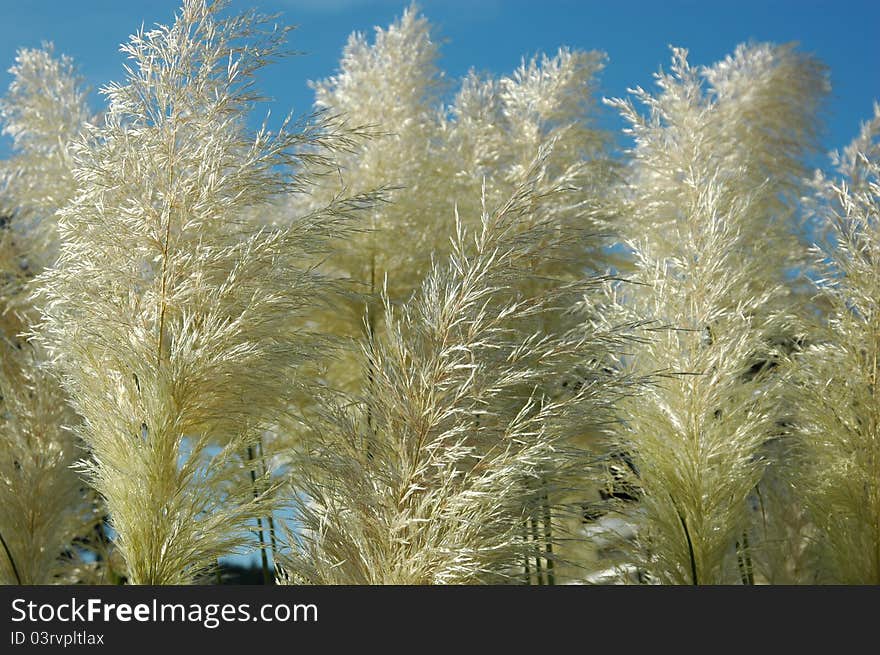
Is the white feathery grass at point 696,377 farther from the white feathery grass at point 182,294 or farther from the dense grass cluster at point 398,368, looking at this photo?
the white feathery grass at point 182,294

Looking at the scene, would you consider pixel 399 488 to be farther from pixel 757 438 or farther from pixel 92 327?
pixel 757 438

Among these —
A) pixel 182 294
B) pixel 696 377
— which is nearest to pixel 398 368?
pixel 182 294

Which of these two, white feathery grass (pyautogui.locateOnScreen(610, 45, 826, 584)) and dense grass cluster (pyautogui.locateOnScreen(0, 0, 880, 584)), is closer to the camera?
dense grass cluster (pyautogui.locateOnScreen(0, 0, 880, 584))

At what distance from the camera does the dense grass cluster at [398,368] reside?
2562mm

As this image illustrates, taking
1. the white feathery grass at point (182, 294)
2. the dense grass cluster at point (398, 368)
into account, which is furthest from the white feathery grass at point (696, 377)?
the white feathery grass at point (182, 294)

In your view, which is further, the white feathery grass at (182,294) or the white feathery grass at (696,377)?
the white feathery grass at (696,377)

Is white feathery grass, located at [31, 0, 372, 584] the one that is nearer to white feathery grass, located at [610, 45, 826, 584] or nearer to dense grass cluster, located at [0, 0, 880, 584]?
dense grass cluster, located at [0, 0, 880, 584]

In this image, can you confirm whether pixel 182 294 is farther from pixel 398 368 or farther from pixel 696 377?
pixel 696 377

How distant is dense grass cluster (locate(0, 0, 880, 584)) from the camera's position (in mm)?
2562

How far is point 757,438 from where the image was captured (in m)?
3.38

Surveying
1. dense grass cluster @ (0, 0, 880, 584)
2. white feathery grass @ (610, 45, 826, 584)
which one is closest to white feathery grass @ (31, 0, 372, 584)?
dense grass cluster @ (0, 0, 880, 584)
